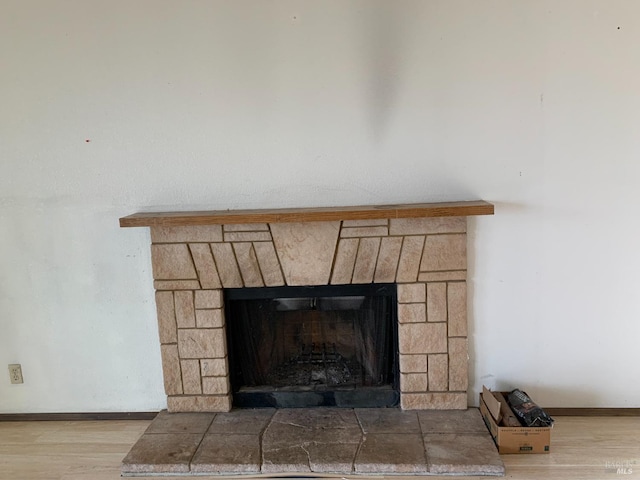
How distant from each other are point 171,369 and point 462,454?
1.36 metres

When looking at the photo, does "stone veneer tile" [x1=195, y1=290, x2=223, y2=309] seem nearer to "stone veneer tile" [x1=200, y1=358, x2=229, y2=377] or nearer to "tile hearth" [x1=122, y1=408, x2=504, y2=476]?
"stone veneer tile" [x1=200, y1=358, x2=229, y2=377]

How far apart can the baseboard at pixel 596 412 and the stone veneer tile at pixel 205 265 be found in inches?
67.0

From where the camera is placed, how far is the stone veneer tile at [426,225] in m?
2.18

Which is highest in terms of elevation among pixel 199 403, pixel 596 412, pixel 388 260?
pixel 388 260

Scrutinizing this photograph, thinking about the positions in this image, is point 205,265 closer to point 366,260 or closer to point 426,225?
point 366,260

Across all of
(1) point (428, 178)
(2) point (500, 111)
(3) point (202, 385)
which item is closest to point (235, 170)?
(1) point (428, 178)

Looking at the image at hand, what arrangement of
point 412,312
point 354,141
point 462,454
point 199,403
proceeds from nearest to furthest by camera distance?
point 462,454, point 354,141, point 412,312, point 199,403

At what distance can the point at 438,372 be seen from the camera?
231 cm

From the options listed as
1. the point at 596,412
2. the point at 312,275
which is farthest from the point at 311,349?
the point at 596,412

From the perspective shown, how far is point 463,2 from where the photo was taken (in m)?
2.04

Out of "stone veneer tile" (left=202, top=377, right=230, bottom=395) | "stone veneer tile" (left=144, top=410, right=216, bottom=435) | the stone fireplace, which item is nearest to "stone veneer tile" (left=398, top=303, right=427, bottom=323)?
the stone fireplace

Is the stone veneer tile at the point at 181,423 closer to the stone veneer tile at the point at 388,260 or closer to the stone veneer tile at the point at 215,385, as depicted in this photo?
the stone veneer tile at the point at 215,385

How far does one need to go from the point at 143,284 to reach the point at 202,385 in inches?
22.0

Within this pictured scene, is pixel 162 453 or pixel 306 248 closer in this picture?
pixel 162 453
